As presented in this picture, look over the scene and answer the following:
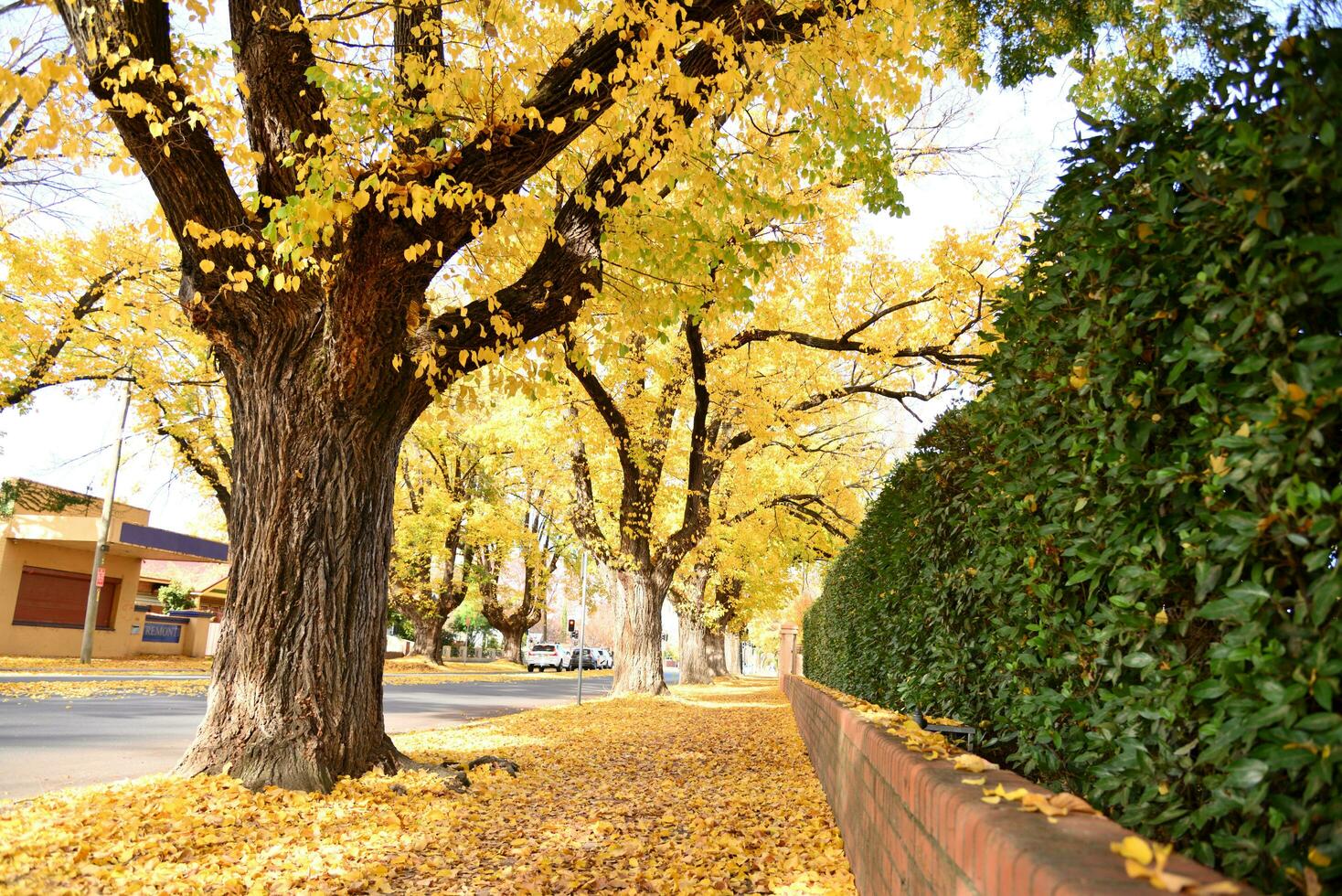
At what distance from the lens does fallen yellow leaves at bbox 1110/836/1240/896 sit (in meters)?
1.53

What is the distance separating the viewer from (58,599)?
29266 mm

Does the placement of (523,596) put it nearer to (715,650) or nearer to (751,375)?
(715,650)

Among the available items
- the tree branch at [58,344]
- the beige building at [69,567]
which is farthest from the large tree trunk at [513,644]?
the tree branch at [58,344]

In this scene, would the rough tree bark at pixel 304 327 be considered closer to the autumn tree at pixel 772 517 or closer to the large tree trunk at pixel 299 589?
the large tree trunk at pixel 299 589

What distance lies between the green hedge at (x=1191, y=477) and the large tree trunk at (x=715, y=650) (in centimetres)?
3177

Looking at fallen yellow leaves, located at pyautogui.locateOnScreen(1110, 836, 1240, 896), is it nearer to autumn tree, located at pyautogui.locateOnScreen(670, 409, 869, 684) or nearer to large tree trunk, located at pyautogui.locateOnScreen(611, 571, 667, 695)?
autumn tree, located at pyautogui.locateOnScreen(670, 409, 869, 684)

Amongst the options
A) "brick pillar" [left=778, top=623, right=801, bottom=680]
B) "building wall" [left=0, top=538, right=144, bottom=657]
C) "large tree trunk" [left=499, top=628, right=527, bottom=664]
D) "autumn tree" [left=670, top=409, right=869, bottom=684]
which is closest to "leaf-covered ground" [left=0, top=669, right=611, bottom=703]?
"building wall" [left=0, top=538, right=144, bottom=657]

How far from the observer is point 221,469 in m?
26.1

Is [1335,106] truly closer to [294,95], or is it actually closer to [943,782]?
[943,782]

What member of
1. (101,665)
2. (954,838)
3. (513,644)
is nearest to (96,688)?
(101,665)

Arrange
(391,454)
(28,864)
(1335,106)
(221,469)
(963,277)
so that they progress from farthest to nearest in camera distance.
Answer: (221,469), (963,277), (391,454), (28,864), (1335,106)

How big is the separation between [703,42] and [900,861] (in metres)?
6.19

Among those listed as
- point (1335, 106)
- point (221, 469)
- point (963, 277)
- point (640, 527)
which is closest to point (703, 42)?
point (1335, 106)

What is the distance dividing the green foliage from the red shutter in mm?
7224
